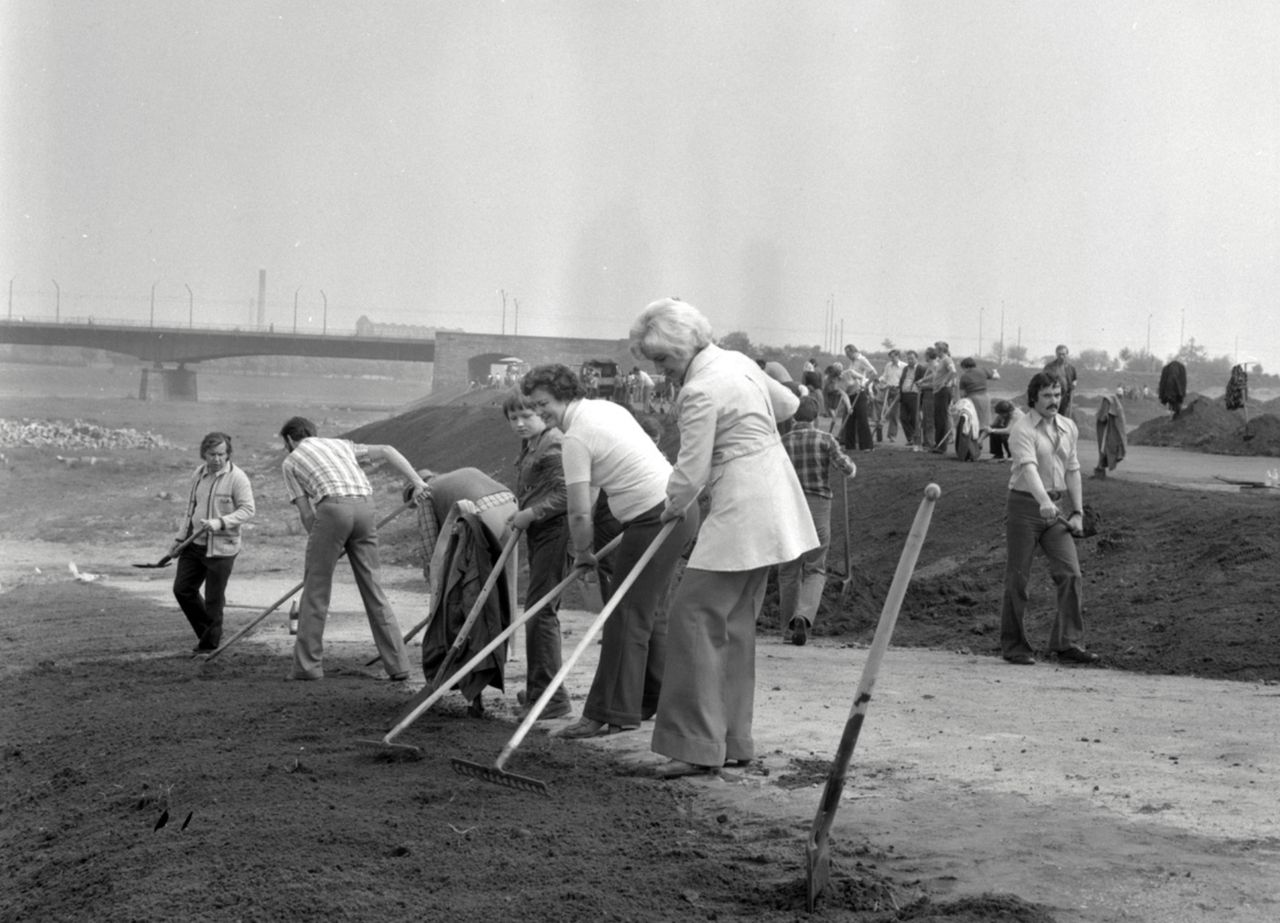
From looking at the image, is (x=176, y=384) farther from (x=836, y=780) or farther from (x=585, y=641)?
(x=836, y=780)

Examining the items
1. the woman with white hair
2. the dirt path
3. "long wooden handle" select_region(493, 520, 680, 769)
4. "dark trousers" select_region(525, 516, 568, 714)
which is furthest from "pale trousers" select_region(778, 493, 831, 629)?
the woman with white hair

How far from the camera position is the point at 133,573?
19891mm

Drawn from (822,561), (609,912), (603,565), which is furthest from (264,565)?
(609,912)

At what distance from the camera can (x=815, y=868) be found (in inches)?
192

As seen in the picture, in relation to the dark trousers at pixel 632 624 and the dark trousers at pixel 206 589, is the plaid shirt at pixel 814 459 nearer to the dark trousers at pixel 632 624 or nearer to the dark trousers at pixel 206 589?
the dark trousers at pixel 206 589

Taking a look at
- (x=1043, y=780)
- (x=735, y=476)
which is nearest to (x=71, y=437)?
(x=735, y=476)

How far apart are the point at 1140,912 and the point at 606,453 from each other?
3532 mm

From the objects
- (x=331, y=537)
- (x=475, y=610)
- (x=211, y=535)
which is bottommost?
(x=211, y=535)

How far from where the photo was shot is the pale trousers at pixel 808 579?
1191 cm

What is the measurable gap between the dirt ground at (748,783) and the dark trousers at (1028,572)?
40 cm

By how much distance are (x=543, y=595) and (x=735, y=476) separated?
205cm

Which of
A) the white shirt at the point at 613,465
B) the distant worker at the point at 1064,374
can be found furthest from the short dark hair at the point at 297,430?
the distant worker at the point at 1064,374

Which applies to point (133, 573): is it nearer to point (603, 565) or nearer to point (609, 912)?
point (603, 565)

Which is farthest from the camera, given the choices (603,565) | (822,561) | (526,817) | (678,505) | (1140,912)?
(822,561)
